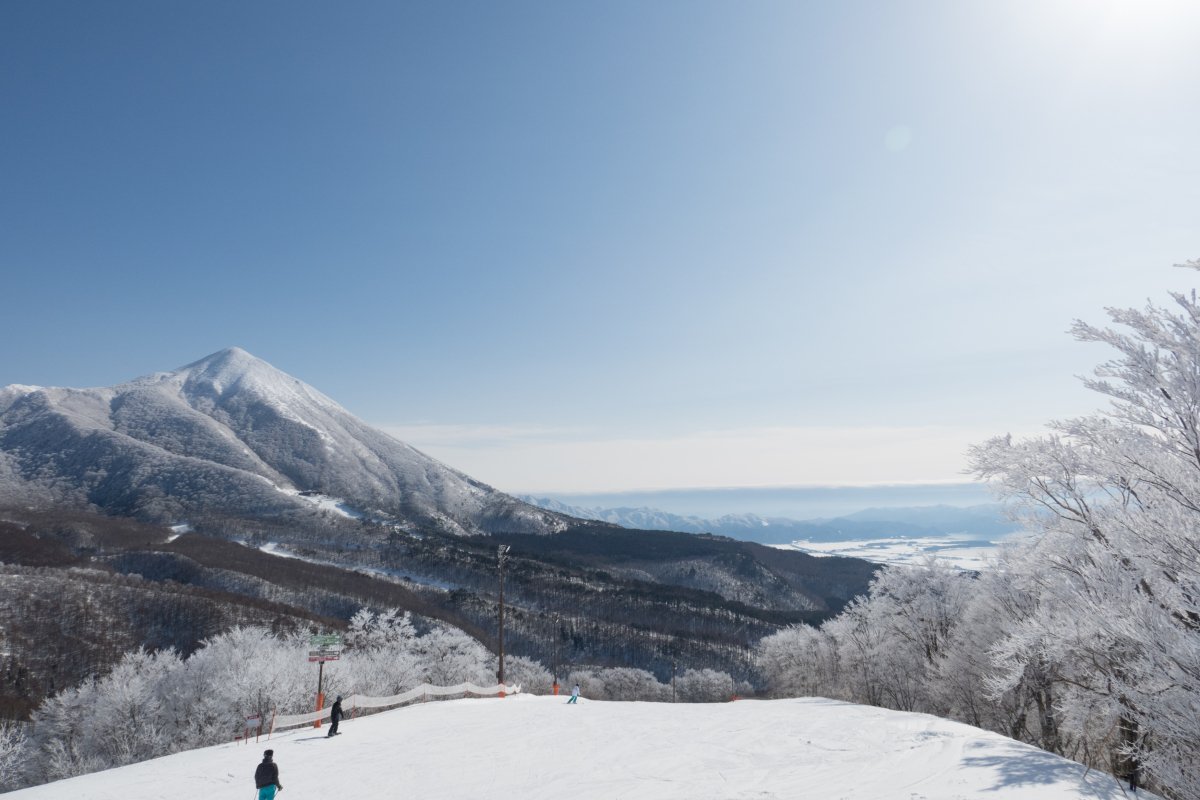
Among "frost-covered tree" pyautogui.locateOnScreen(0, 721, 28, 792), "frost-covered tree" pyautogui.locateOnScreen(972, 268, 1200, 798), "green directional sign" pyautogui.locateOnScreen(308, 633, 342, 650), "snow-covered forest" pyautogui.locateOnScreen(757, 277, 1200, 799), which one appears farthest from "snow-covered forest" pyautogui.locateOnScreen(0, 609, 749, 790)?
"frost-covered tree" pyautogui.locateOnScreen(972, 268, 1200, 798)

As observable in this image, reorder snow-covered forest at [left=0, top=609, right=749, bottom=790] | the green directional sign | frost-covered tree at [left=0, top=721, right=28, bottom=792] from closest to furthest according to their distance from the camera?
1. the green directional sign
2. snow-covered forest at [left=0, top=609, right=749, bottom=790]
3. frost-covered tree at [left=0, top=721, right=28, bottom=792]

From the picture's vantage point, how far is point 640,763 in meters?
15.2

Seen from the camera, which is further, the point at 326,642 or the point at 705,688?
the point at 705,688

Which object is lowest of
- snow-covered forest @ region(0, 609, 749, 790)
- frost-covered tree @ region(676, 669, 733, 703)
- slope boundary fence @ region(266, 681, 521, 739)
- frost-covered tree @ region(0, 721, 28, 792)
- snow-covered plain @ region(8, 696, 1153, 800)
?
frost-covered tree @ region(676, 669, 733, 703)

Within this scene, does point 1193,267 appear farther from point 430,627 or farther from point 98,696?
point 430,627

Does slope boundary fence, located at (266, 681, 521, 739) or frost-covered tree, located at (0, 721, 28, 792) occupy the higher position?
slope boundary fence, located at (266, 681, 521, 739)

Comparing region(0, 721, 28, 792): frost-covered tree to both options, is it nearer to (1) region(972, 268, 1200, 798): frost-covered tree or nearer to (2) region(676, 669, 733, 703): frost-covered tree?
(1) region(972, 268, 1200, 798): frost-covered tree

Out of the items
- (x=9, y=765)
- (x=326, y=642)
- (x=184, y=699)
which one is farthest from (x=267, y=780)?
(x=9, y=765)

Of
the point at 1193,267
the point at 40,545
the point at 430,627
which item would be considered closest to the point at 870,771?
the point at 1193,267

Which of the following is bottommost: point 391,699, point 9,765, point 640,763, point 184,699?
point 9,765

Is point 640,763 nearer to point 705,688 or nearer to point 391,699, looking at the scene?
point 391,699

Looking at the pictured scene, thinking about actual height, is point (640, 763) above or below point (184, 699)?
above

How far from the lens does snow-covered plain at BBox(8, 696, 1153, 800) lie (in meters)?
11.9

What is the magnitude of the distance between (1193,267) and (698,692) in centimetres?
12020
